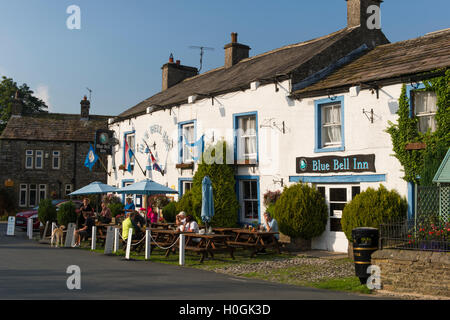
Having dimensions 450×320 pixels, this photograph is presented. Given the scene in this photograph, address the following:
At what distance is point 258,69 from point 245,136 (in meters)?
3.51

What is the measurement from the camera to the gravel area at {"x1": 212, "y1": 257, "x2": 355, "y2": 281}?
11.5 m

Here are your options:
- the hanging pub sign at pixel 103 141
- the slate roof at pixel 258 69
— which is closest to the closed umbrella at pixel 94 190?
the slate roof at pixel 258 69

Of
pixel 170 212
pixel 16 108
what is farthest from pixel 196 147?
pixel 16 108

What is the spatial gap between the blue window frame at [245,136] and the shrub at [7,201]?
23.7m

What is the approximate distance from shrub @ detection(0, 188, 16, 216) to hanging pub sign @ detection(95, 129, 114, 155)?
13209mm

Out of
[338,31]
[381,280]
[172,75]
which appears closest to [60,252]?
[381,280]

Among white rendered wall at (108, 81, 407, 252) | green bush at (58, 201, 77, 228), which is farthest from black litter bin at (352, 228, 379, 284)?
green bush at (58, 201, 77, 228)

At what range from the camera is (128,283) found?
32.8ft

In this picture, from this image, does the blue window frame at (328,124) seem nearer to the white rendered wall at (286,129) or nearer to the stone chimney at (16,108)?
the white rendered wall at (286,129)

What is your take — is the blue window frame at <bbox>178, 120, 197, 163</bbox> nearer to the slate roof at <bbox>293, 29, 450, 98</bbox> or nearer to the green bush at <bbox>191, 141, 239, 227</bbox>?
the green bush at <bbox>191, 141, 239, 227</bbox>

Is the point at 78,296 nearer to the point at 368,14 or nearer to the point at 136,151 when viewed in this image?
the point at 368,14

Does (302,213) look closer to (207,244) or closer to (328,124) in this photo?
(328,124)

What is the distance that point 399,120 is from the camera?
45.6ft
